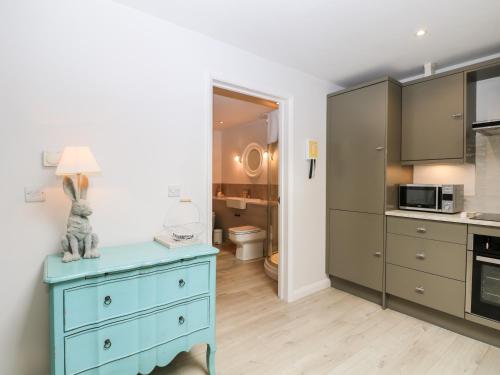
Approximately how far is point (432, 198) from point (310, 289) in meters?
1.53

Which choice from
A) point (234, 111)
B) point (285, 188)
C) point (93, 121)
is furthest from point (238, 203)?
point (93, 121)

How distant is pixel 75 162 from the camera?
146 cm

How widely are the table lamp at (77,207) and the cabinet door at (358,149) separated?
2.39 meters

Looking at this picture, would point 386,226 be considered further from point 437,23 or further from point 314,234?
point 437,23

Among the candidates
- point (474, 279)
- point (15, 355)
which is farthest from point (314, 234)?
point (15, 355)

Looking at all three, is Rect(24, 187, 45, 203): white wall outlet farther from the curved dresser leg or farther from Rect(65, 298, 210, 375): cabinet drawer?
the curved dresser leg

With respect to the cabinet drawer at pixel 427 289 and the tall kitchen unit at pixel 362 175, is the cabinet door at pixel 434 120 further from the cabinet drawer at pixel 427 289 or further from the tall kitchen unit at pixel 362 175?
the cabinet drawer at pixel 427 289

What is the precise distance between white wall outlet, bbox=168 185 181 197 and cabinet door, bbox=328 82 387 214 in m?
1.82

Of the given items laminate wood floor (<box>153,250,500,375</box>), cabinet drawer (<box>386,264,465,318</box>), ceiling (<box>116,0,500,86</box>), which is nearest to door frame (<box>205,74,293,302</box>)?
laminate wood floor (<box>153,250,500,375</box>)

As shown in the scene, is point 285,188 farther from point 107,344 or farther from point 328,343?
point 107,344

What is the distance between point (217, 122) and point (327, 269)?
3.39 m

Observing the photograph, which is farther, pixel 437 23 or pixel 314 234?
pixel 314 234

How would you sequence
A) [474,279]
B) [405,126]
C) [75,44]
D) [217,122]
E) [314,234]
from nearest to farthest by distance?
[75,44] → [474,279] → [405,126] → [314,234] → [217,122]

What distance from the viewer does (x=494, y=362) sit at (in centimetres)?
187
